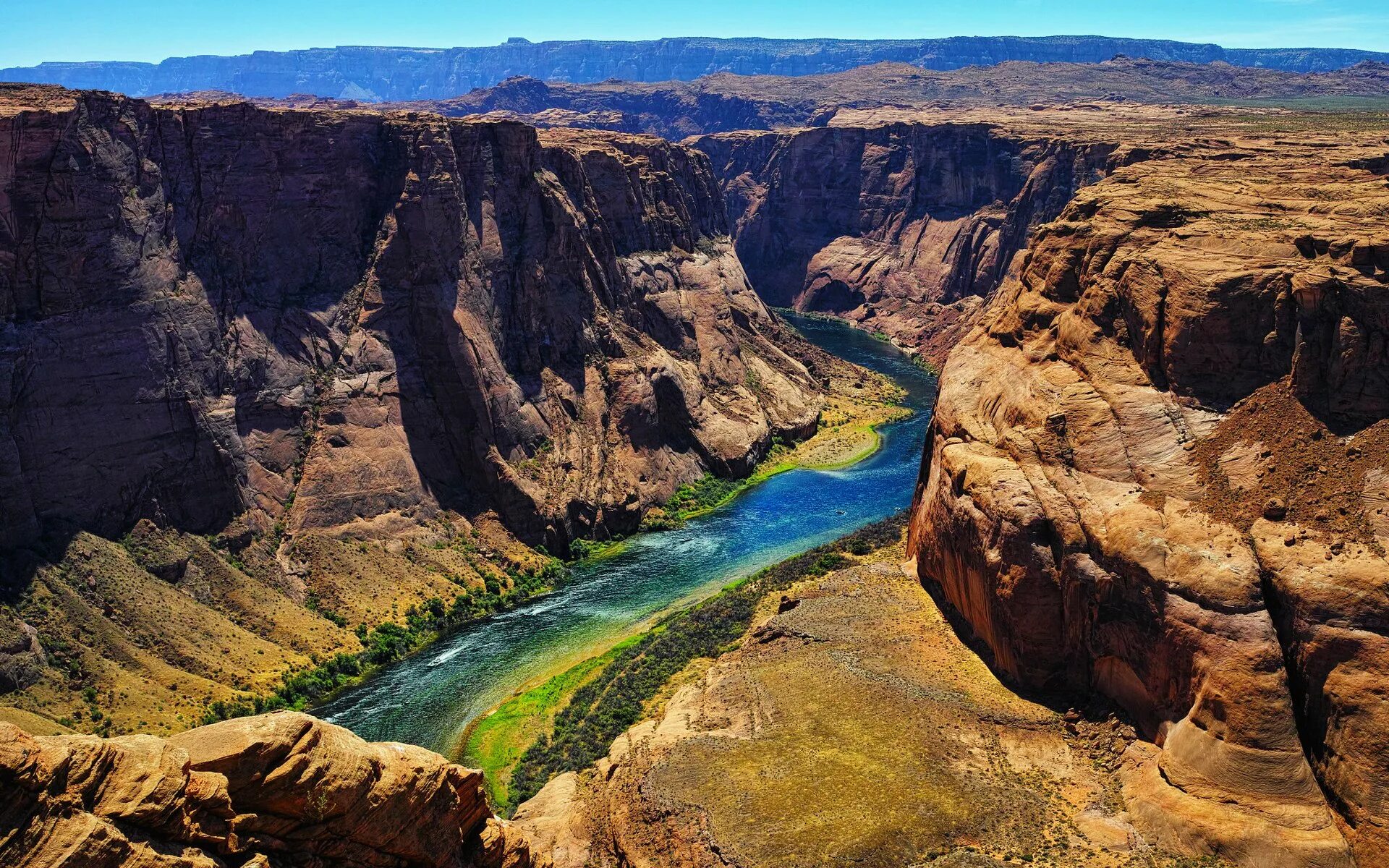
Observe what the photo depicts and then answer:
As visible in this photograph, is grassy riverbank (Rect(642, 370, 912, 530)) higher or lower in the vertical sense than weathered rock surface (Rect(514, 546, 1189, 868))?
lower

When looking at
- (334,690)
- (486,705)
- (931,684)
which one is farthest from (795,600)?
(334,690)

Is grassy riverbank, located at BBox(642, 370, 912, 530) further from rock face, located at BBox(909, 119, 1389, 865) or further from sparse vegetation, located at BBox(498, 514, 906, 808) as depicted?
rock face, located at BBox(909, 119, 1389, 865)

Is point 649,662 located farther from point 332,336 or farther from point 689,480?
point 689,480

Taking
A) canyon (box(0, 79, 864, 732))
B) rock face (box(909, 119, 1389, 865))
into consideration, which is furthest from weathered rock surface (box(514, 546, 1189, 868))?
canyon (box(0, 79, 864, 732))

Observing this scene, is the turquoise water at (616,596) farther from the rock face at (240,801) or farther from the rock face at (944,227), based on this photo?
the rock face at (944,227)

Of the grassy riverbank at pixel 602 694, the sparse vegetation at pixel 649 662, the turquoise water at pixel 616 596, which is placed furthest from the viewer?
the turquoise water at pixel 616 596

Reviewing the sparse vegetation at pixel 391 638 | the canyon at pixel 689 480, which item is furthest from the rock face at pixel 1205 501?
the sparse vegetation at pixel 391 638
